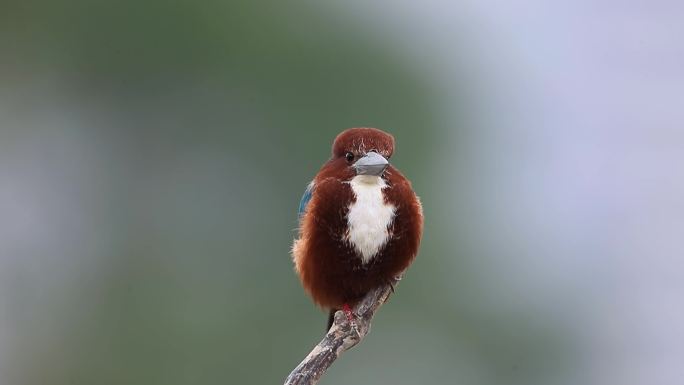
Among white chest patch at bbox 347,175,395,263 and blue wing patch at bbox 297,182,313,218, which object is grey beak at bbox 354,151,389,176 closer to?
white chest patch at bbox 347,175,395,263

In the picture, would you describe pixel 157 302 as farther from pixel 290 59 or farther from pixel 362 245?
pixel 362 245

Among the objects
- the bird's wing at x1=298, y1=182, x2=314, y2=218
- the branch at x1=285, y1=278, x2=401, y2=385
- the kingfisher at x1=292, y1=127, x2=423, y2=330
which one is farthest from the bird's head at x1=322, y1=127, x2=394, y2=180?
the branch at x1=285, y1=278, x2=401, y2=385

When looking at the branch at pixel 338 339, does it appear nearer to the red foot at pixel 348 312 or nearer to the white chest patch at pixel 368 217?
the red foot at pixel 348 312

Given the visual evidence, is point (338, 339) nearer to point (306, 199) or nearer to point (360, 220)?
point (360, 220)

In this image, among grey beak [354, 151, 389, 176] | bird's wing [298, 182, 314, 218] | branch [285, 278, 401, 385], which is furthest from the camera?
bird's wing [298, 182, 314, 218]

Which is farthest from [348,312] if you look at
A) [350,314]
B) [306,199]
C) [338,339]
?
[306,199]

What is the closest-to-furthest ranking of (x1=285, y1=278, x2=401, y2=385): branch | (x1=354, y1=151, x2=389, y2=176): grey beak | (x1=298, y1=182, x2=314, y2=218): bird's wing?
(x1=285, y1=278, x2=401, y2=385): branch → (x1=354, y1=151, x2=389, y2=176): grey beak → (x1=298, y1=182, x2=314, y2=218): bird's wing
